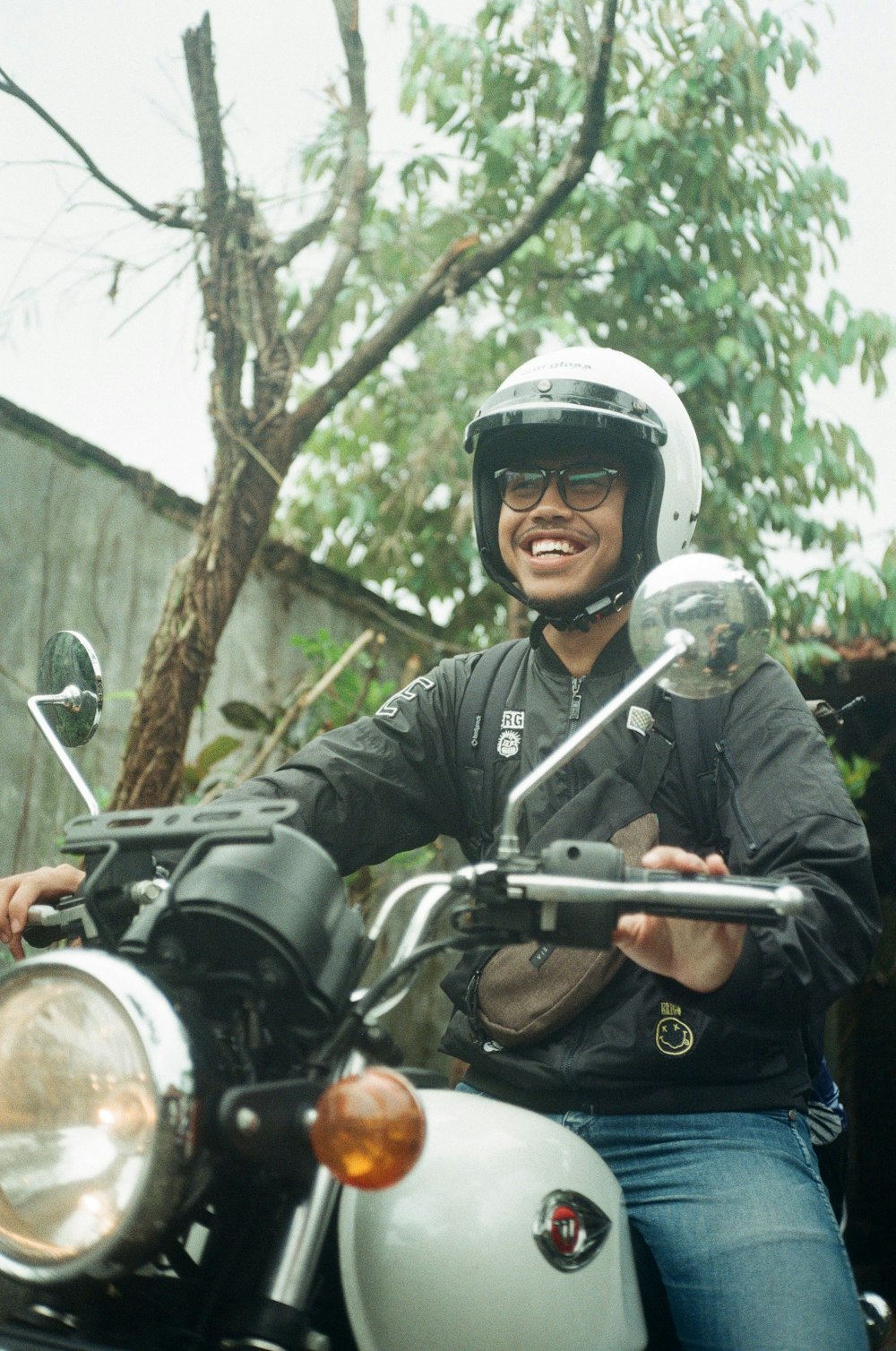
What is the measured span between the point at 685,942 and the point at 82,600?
164 inches

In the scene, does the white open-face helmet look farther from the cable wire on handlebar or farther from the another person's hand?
the cable wire on handlebar

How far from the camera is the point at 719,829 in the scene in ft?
6.49

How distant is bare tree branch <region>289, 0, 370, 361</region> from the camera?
5098mm

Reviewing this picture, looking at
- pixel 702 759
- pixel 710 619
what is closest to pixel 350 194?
pixel 702 759

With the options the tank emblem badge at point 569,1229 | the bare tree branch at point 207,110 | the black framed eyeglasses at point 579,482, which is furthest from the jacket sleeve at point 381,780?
the bare tree branch at point 207,110

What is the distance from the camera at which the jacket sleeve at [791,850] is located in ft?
4.65

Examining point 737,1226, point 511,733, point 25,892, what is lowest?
point 737,1226

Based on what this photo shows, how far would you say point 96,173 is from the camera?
4547mm

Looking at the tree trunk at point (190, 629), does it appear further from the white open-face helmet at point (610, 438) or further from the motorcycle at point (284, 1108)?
the motorcycle at point (284, 1108)

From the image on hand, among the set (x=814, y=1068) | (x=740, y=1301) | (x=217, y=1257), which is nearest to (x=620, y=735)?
(x=814, y=1068)

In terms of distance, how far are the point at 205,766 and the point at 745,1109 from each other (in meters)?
3.42

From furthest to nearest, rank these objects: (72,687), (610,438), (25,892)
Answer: (610,438), (72,687), (25,892)

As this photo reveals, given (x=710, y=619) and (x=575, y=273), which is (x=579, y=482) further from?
(x=575, y=273)

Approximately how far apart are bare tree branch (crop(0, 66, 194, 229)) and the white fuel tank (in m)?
3.95
